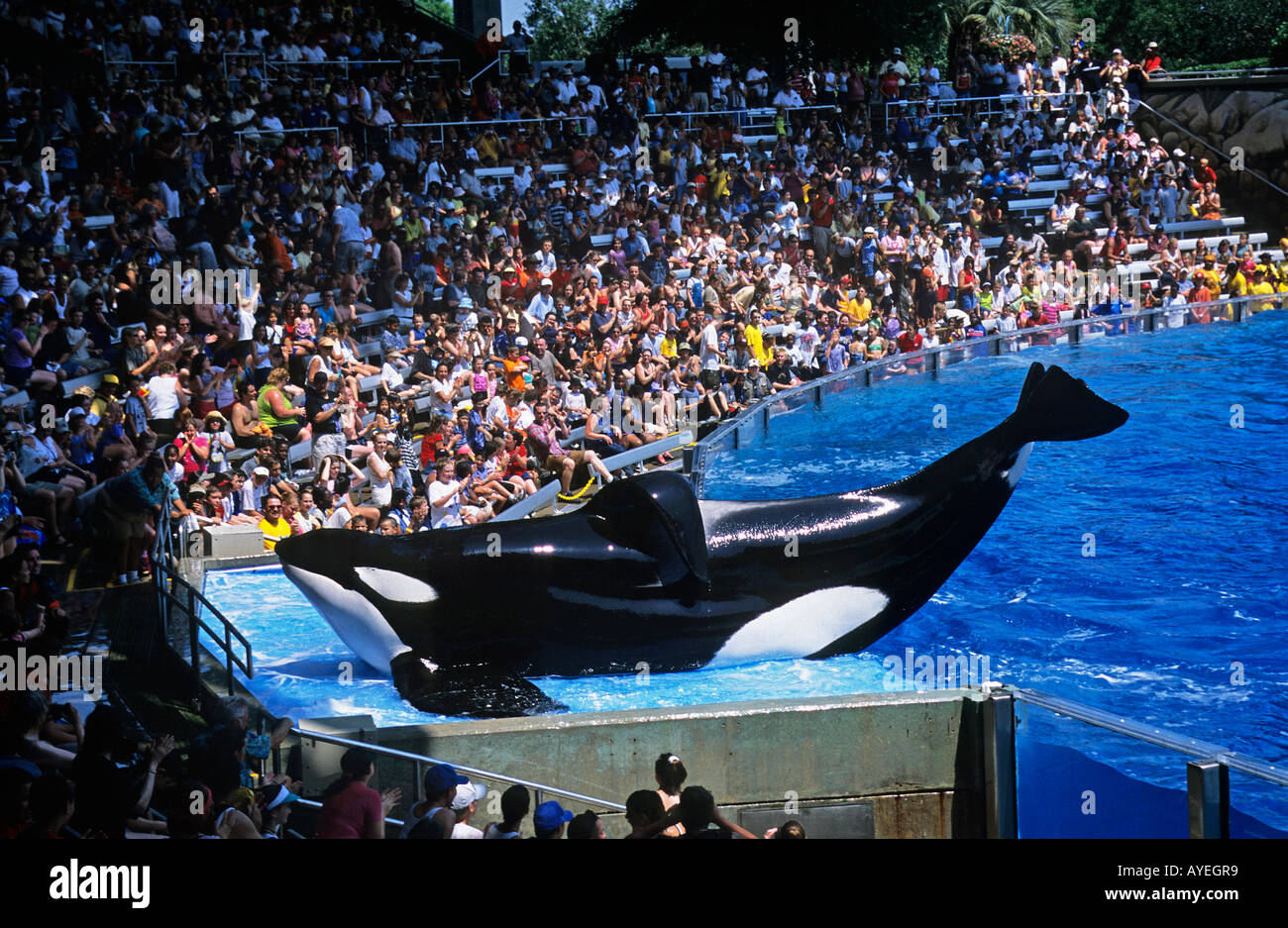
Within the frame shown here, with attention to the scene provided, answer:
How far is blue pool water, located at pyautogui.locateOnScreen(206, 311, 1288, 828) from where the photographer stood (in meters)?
8.56

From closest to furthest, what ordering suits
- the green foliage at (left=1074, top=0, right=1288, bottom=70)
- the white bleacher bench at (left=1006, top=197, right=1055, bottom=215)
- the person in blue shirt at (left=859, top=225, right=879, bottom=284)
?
the person in blue shirt at (left=859, top=225, right=879, bottom=284) → the white bleacher bench at (left=1006, top=197, right=1055, bottom=215) → the green foliage at (left=1074, top=0, right=1288, bottom=70)

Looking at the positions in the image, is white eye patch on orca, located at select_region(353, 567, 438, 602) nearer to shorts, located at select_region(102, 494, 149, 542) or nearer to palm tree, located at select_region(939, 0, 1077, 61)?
shorts, located at select_region(102, 494, 149, 542)

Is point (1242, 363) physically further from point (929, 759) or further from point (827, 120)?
point (929, 759)

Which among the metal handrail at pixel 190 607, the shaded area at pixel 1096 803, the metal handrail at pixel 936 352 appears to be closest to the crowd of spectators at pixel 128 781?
the metal handrail at pixel 190 607

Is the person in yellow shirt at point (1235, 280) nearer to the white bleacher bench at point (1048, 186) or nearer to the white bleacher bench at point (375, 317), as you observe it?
the white bleacher bench at point (1048, 186)

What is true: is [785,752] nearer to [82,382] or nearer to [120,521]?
[120,521]

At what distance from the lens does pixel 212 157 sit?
1622 centimetres

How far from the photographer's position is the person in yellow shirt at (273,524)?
1073 cm

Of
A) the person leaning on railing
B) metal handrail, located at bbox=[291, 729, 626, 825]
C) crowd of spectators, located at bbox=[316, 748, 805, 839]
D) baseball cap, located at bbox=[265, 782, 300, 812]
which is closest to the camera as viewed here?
crowd of spectators, located at bbox=[316, 748, 805, 839]

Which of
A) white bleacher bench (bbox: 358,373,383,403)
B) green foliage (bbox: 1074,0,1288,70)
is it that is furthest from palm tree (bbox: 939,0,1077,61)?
white bleacher bench (bbox: 358,373,383,403)

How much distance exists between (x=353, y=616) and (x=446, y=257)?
9.39 metres

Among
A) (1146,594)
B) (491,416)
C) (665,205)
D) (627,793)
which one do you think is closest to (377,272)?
(491,416)

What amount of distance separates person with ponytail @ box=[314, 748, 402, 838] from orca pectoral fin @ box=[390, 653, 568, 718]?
1871 millimetres
